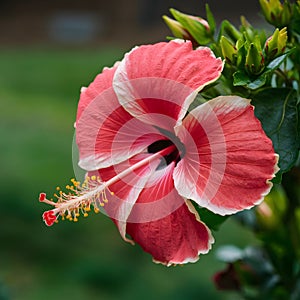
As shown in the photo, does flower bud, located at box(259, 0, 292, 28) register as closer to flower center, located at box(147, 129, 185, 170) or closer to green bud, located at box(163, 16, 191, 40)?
green bud, located at box(163, 16, 191, 40)

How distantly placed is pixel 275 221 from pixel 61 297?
4.24ft

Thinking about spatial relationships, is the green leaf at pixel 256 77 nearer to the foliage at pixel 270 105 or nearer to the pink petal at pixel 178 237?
the foliage at pixel 270 105

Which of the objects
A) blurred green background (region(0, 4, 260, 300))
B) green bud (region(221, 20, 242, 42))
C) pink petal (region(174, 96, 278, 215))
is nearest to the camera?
pink petal (region(174, 96, 278, 215))

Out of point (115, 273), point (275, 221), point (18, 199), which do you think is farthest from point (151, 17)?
point (275, 221)

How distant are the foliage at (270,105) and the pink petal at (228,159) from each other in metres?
0.05

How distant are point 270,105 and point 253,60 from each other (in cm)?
6

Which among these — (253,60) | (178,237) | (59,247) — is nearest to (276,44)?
(253,60)

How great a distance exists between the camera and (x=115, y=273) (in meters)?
2.26

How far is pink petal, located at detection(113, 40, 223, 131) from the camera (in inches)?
25.0

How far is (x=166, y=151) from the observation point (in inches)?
27.6

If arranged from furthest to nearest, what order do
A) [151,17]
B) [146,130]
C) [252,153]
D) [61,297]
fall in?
[151,17]
[61,297]
[146,130]
[252,153]

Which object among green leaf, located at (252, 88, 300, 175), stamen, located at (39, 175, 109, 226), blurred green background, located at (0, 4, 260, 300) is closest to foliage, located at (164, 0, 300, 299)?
green leaf, located at (252, 88, 300, 175)

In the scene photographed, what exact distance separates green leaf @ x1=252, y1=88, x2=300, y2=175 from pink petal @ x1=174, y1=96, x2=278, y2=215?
7cm

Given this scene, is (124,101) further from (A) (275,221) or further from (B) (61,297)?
(B) (61,297)
